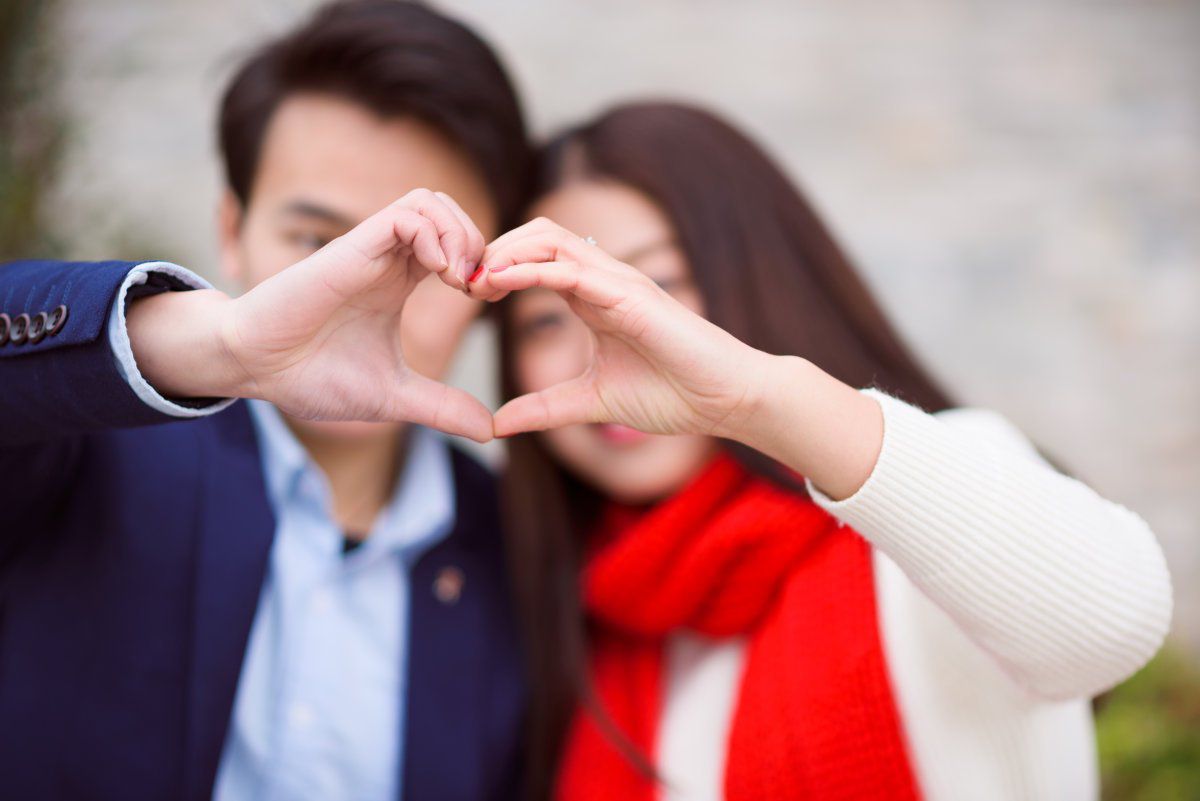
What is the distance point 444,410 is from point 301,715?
0.59 metres

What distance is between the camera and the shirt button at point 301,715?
1198 millimetres

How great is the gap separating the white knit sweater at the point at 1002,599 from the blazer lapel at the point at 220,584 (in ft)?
2.50

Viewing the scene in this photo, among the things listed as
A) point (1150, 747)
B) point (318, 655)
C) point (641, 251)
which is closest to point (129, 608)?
point (318, 655)

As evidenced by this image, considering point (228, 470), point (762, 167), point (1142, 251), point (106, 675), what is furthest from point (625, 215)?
point (1142, 251)

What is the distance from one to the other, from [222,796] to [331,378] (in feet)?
2.22

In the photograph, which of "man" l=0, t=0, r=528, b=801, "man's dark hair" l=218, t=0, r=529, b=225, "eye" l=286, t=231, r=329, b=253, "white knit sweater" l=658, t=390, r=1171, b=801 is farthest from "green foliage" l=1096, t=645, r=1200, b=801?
"eye" l=286, t=231, r=329, b=253

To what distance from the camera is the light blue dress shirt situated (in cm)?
119

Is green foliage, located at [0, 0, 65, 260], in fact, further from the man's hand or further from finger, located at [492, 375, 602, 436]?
finger, located at [492, 375, 602, 436]

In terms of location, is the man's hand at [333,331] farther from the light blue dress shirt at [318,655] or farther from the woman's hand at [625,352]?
the light blue dress shirt at [318,655]

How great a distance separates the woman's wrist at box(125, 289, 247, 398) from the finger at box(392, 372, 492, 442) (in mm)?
154

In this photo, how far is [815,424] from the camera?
845mm

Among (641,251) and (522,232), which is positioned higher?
(522,232)

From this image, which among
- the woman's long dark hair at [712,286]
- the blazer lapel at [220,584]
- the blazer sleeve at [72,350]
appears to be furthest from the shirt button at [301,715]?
the blazer sleeve at [72,350]

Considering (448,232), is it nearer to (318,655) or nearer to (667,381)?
(667,381)
